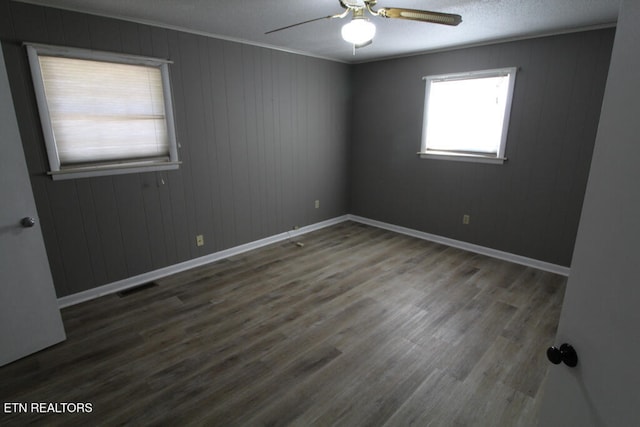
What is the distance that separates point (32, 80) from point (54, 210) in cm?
105

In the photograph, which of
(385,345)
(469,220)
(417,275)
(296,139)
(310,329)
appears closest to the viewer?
(385,345)

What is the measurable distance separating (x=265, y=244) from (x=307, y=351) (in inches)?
88.9

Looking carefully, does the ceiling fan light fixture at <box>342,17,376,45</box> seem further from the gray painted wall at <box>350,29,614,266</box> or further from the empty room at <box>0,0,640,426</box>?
the gray painted wall at <box>350,29,614,266</box>

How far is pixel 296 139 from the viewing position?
457cm

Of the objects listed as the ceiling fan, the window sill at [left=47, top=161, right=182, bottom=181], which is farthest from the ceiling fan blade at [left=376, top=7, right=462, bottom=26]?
the window sill at [left=47, top=161, right=182, bottom=181]

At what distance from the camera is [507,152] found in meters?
3.75

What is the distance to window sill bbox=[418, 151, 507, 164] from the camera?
3857mm

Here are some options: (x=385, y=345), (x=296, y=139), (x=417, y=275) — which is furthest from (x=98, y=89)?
(x=417, y=275)

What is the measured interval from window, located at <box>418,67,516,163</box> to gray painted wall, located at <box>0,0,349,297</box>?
1442 mm

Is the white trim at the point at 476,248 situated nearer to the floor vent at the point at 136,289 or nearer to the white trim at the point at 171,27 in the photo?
the white trim at the point at 171,27

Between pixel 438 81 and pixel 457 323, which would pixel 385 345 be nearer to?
pixel 457 323

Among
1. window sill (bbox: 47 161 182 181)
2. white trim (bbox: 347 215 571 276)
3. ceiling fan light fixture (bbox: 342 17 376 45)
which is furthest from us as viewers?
white trim (bbox: 347 215 571 276)

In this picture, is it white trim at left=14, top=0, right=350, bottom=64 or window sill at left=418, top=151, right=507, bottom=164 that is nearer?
white trim at left=14, top=0, right=350, bottom=64

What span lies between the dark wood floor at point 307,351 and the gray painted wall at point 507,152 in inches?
24.9
